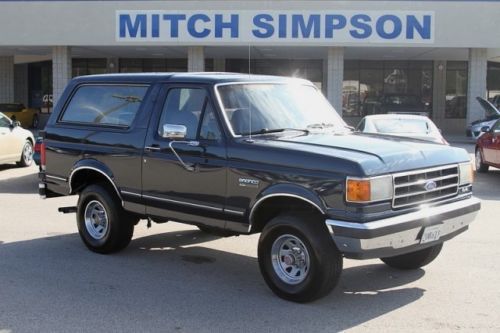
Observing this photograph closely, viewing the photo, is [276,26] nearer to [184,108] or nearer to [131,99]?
[131,99]

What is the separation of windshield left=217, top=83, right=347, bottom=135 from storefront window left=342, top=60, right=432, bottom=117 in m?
26.7

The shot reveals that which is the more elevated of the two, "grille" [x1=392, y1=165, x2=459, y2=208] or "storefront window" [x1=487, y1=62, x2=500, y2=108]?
"storefront window" [x1=487, y1=62, x2=500, y2=108]

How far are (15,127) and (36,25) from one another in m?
12.3

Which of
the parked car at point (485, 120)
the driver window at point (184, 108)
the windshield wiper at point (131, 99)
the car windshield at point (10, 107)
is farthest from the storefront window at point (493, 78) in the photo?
the driver window at point (184, 108)

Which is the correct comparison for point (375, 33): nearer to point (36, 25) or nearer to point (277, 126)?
point (36, 25)

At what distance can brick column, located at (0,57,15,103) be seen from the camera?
32.2m

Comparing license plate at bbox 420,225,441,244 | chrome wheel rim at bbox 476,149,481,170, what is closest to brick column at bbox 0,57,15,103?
chrome wheel rim at bbox 476,149,481,170

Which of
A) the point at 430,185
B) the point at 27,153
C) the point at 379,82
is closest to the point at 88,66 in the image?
the point at 379,82

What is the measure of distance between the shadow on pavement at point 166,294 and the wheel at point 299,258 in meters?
0.14

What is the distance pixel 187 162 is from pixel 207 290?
1237 mm

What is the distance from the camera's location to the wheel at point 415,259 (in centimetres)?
632

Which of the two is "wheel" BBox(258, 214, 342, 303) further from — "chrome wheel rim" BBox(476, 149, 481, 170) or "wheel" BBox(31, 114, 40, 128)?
"wheel" BBox(31, 114, 40, 128)

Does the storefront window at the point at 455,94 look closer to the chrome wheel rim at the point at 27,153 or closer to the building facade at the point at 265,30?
the building facade at the point at 265,30

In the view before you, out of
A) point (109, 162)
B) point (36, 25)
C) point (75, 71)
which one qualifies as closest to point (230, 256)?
point (109, 162)
